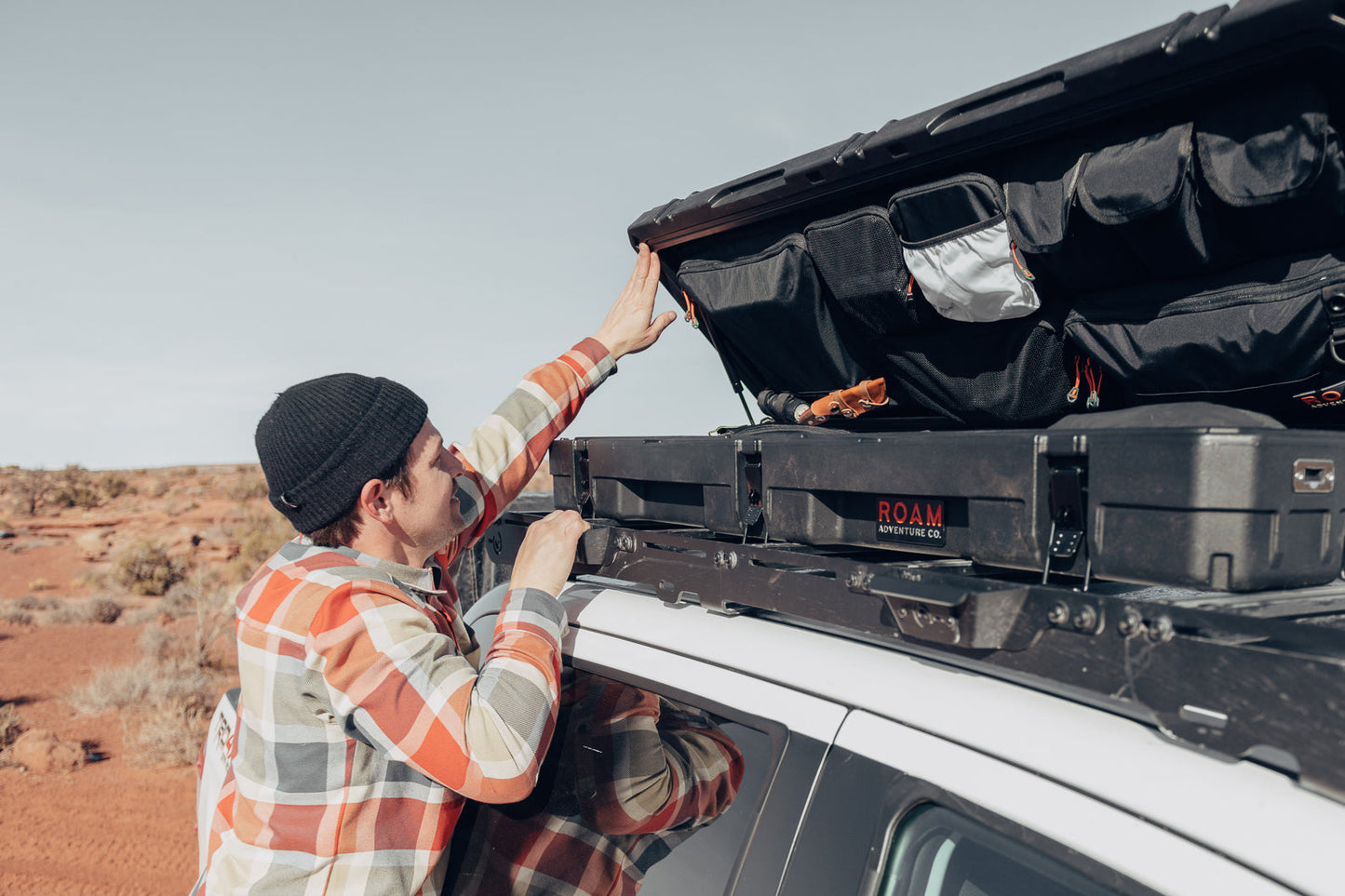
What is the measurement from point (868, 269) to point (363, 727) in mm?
1550

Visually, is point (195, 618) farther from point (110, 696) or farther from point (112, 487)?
point (112, 487)

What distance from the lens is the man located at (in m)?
1.69

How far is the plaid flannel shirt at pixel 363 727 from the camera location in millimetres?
1682

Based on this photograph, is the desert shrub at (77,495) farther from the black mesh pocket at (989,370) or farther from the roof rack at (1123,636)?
the roof rack at (1123,636)

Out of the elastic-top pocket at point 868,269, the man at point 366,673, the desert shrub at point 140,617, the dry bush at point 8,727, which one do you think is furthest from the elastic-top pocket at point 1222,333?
the desert shrub at point 140,617

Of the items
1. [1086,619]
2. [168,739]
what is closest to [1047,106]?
[1086,619]

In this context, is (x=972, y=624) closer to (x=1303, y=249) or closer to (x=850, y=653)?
(x=850, y=653)

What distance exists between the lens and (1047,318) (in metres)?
2.25

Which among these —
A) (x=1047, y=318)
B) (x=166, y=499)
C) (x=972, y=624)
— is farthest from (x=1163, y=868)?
(x=166, y=499)

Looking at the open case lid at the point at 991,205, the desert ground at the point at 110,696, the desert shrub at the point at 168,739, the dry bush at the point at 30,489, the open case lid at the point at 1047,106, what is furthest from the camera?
the dry bush at the point at 30,489

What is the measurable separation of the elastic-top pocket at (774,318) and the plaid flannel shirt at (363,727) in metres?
1.14

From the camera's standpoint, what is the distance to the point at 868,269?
7.57ft

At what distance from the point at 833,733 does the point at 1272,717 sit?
0.58 m

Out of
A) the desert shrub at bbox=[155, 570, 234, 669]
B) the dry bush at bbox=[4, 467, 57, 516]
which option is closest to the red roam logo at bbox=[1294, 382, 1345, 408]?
the desert shrub at bbox=[155, 570, 234, 669]
